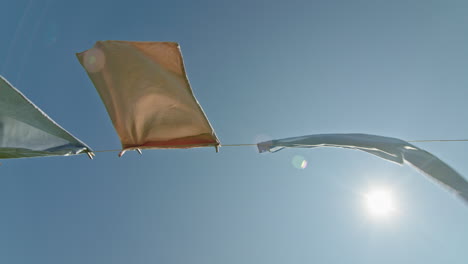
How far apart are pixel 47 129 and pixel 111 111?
2.19ft

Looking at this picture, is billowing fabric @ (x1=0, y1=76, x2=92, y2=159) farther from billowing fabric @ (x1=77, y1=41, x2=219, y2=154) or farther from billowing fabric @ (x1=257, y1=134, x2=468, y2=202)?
billowing fabric @ (x1=257, y1=134, x2=468, y2=202)

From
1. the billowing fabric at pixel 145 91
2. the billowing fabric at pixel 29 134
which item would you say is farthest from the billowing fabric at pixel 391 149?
the billowing fabric at pixel 29 134

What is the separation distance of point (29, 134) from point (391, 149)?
11.6ft

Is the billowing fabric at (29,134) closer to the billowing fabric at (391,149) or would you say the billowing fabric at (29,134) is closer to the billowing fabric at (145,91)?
the billowing fabric at (145,91)

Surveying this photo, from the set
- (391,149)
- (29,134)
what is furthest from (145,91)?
(391,149)

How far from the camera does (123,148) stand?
327cm

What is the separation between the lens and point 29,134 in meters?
3.09

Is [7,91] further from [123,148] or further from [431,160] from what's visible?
[431,160]

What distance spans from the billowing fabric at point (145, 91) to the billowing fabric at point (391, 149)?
32.6 inches

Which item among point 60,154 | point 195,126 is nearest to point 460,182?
point 195,126

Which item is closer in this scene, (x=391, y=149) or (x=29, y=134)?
(x=391, y=149)

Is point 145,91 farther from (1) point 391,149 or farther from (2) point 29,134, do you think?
(1) point 391,149

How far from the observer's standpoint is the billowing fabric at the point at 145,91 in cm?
298

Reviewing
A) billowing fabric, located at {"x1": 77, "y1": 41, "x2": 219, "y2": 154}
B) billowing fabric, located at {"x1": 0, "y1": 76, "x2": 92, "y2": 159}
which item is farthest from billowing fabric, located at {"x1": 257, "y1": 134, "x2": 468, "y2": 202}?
billowing fabric, located at {"x1": 0, "y1": 76, "x2": 92, "y2": 159}
